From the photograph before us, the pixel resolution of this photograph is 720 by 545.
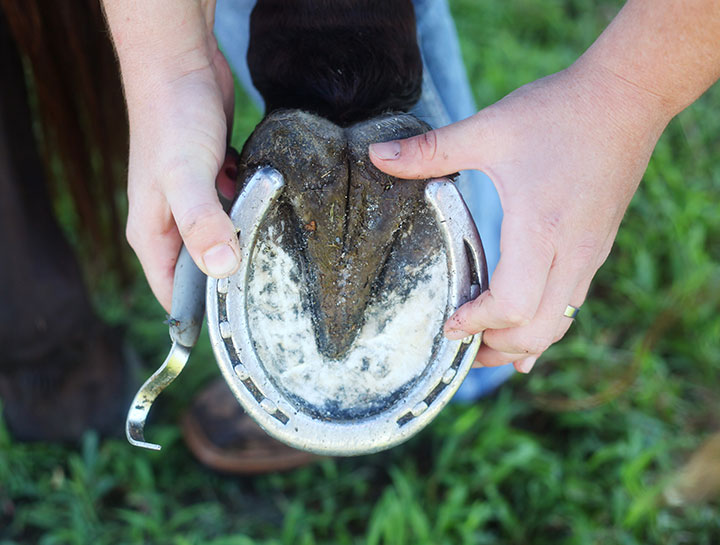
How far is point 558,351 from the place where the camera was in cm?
180

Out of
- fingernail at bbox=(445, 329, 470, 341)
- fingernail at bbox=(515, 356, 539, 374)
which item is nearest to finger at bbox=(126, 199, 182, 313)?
fingernail at bbox=(445, 329, 470, 341)

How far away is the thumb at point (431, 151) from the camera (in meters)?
0.83

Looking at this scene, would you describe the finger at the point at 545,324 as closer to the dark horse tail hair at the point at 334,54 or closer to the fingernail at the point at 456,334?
the fingernail at the point at 456,334

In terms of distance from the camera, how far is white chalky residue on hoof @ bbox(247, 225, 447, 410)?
36.9 inches

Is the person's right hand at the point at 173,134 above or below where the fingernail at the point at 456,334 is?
above

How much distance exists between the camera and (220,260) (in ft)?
2.71

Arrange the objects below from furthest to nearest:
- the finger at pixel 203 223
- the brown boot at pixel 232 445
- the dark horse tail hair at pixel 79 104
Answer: the brown boot at pixel 232 445 < the dark horse tail hair at pixel 79 104 < the finger at pixel 203 223

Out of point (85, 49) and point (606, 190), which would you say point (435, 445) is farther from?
point (85, 49)

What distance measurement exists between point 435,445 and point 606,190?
94cm

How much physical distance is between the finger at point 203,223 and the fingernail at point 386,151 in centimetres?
20

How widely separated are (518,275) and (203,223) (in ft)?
1.28

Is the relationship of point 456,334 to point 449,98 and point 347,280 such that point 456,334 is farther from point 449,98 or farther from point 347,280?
point 449,98

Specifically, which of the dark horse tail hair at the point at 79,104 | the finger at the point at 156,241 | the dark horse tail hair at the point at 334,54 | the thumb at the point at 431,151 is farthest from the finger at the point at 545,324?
the dark horse tail hair at the point at 79,104

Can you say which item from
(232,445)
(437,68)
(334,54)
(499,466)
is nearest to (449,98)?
(437,68)
